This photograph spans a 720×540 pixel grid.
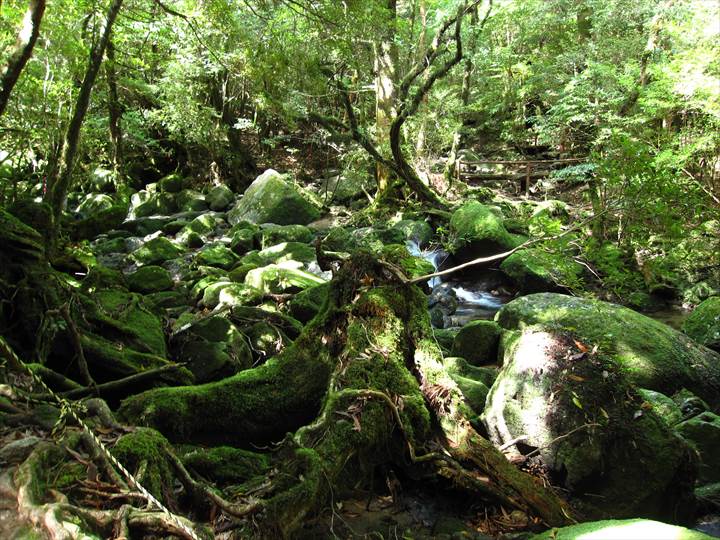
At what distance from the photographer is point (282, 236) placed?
12555 mm

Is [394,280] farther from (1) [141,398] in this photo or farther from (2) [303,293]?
(2) [303,293]

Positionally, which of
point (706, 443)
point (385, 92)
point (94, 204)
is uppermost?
point (385, 92)

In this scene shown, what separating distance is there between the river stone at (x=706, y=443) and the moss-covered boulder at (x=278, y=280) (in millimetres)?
5343

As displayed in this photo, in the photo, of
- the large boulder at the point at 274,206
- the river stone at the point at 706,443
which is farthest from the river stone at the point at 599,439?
the large boulder at the point at 274,206

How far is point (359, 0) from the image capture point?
7613 millimetres

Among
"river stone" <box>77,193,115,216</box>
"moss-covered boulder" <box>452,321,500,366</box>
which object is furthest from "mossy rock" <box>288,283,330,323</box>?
"river stone" <box>77,193,115,216</box>

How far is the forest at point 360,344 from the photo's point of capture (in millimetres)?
2559

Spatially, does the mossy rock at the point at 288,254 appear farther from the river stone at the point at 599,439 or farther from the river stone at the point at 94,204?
the river stone at the point at 94,204

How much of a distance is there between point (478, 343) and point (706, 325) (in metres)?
3.70

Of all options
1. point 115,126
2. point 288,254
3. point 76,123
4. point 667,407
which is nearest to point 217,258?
point 288,254

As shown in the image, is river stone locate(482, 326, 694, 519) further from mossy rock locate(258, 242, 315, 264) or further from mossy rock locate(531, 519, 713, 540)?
mossy rock locate(258, 242, 315, 264)

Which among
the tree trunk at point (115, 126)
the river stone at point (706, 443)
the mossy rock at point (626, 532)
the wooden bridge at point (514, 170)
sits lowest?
the river stone at point (706, 443)

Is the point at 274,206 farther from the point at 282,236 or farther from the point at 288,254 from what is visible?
the point at 288,254

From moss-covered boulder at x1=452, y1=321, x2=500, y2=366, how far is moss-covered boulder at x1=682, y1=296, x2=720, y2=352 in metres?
3.25
